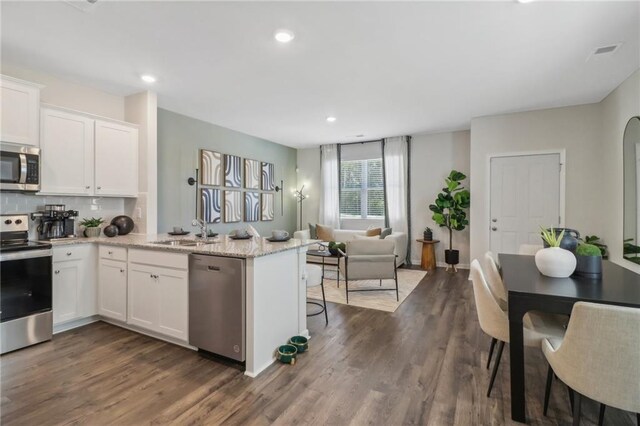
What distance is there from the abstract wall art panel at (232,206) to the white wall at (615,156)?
5.79 meters

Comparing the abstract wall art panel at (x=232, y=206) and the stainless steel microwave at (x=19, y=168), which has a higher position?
the stainless steel microwave at (x=19, y=168)

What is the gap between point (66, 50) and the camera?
2924 millimetres

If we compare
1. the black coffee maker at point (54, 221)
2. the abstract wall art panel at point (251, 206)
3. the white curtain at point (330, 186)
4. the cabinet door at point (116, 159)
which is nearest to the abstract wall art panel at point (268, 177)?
the abstract wall art panel at point (251, 206)

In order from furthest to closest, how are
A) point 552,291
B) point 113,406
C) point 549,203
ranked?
point 549,203, point 113,406, point 552,291

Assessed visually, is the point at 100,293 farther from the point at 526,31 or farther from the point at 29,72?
the point at 526,31

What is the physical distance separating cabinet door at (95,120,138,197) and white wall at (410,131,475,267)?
527 cm

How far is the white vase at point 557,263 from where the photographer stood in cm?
209

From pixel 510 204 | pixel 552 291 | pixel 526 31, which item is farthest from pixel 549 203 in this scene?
pixel 552 291

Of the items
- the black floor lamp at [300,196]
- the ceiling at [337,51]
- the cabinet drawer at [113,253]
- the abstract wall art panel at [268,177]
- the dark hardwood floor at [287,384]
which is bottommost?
the dark hardwood floor at [287,384]

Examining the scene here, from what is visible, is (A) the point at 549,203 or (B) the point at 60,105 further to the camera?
(A) the point at 549,203

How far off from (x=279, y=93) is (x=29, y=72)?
2.70 metres

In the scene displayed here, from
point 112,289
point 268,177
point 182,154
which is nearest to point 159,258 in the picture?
point 112,289

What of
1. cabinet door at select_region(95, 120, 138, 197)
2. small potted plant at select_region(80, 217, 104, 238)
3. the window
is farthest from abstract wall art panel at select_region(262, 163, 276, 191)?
small potted plant at select_region(80, 217, 104, 238)

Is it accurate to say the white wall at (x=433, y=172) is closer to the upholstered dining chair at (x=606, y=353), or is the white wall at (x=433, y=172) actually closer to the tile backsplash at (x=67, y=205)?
the upholstered dining chair at (x=606, y=353)
